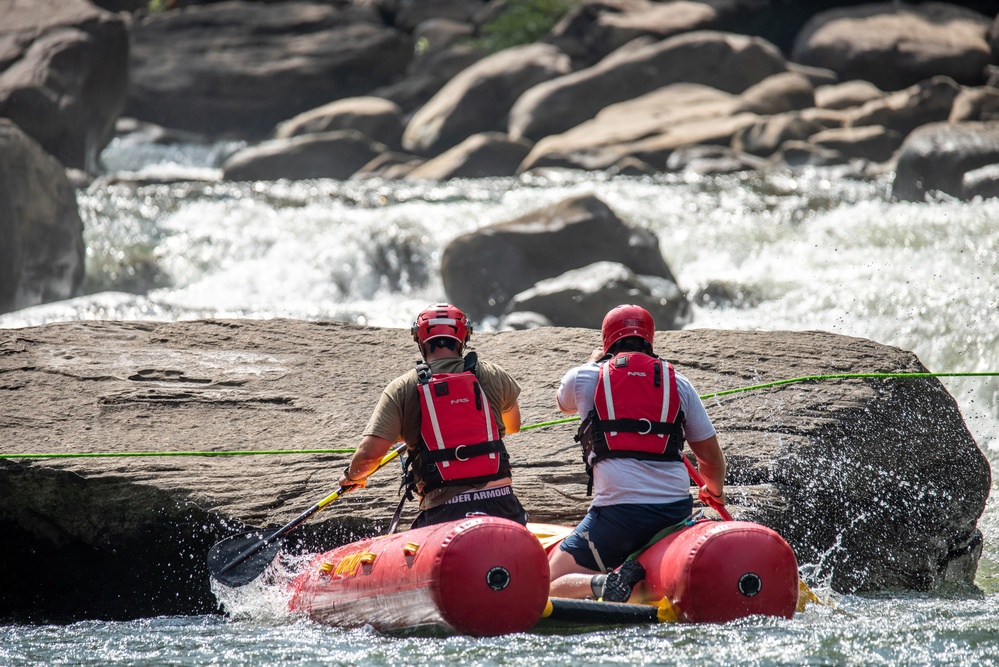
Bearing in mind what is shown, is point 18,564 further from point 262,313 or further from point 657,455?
point 262,313

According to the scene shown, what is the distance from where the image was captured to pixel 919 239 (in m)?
15.8

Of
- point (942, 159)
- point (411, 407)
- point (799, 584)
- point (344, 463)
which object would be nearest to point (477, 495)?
point (411, 407)

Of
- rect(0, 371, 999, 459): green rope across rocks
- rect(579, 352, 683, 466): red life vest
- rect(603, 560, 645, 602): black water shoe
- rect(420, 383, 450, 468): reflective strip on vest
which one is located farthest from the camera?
rect(0, 371, 999, 459): green rope across rocks

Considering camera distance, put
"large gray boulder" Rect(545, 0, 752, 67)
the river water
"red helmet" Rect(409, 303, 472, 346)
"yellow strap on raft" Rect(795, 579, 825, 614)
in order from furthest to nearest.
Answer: "large gray boulder" Rect(545, 0, 752, 67), "red helmet" Rect(409, 303, 472, 346), "yellow strap on raft" Rect(795, 579, 825, 614), the river water

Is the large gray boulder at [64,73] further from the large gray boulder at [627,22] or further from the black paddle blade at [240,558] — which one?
the black paddle blade at [240,558]

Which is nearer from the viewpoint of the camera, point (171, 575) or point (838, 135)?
point (171, 575)

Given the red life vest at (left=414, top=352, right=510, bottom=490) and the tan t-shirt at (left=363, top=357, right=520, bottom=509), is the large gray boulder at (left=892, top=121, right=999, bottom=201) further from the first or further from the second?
the red life vest at (left=414, top=352, right=510, bottom=490)

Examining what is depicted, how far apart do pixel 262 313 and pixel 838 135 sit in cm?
1320

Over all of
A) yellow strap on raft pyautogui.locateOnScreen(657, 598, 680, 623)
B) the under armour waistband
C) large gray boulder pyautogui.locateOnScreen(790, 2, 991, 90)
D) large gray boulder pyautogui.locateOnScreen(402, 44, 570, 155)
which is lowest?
large gray boulder pyautogui.locateOnScreen(402, 44, 570, 155)

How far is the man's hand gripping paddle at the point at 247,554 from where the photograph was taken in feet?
20.2

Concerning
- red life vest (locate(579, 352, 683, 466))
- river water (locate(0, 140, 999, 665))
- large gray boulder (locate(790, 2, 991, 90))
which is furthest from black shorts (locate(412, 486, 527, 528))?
large gray boulder (locate(790, 2, 991, 90))

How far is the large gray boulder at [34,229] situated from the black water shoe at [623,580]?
40.2 ft

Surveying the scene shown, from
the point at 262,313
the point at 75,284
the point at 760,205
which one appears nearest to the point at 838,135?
the point at 760,205

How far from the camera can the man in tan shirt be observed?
5633mm
